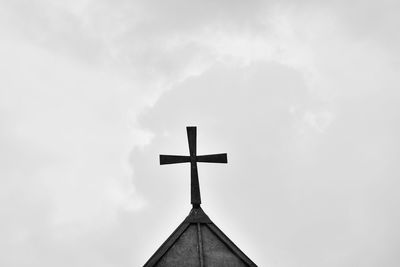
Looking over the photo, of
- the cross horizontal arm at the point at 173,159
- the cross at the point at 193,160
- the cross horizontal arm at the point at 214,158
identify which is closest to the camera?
the cross at the point at 193,160

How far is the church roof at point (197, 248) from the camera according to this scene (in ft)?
41.7

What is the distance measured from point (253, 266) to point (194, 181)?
2.93 m

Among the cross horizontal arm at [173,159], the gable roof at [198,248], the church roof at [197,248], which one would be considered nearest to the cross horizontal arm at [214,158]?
the cross horizontal arm at [173,159]

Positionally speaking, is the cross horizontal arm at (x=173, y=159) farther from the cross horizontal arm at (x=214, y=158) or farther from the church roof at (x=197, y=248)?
the church roof at (x=197, y=248)

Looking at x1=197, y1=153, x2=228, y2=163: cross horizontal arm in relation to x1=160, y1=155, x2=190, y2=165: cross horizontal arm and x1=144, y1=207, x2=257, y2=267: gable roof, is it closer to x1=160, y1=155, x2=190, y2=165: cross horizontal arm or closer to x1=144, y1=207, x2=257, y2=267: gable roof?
x1=160, y1=155, x2=190, y2=165: cross horizontal arm

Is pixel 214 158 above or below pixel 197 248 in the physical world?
above

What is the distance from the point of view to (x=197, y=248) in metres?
13.0

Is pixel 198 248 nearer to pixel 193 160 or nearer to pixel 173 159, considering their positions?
pixel 193 160

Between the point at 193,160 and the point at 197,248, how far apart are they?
2760mm

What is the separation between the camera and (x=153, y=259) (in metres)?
12.6

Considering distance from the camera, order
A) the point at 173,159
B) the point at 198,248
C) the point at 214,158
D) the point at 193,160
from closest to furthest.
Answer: the point at 198,248 < the point at 193,160 < the point at 173,159 < the point at 214,158

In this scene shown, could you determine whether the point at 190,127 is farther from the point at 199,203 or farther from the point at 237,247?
the point at 237,247

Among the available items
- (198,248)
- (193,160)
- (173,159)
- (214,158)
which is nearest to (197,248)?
(198,248)

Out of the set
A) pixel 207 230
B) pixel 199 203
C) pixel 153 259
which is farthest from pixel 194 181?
pixel 153 259
